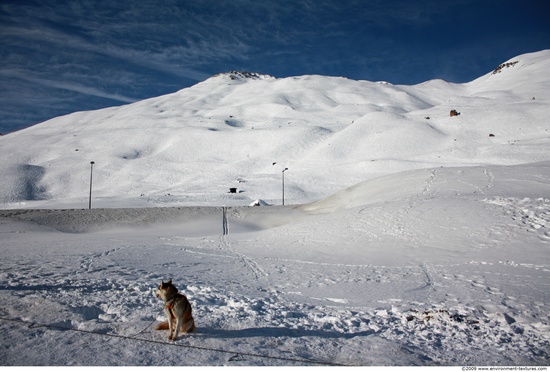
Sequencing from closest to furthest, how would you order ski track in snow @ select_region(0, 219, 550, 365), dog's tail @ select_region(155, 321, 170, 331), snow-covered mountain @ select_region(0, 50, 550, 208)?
ski track in snow @ select_region(0, 219, 550, 365)
dog's tail @ select_region(155, 321, 170, 331)
snow-covered mountain @ select_region(0, 50, 550, 208)

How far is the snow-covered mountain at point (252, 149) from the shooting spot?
182 ft

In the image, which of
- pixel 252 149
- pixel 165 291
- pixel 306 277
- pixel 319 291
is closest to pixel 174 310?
pixel 165 291

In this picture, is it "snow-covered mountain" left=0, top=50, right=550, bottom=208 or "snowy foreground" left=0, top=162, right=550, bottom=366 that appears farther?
"snow-covered mountain" left=0, top=50, right=550, bottom=208

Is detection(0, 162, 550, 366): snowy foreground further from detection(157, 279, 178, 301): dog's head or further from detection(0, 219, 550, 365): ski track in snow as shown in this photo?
detection(157, 279, 178, 301): dog's head

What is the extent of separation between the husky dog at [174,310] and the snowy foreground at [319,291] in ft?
0.54

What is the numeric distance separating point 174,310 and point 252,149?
79190 mm

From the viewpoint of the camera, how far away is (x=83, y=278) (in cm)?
924

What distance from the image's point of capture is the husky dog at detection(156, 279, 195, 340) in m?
4.87

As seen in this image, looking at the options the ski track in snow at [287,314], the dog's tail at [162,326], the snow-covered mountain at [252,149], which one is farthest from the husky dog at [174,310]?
the snow-covered mountain at [252,149]

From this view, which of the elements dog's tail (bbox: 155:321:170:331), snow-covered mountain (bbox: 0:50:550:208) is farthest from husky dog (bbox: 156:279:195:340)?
snow-covered mountain (bbox: 0:50:550:208)

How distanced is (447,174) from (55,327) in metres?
25.6

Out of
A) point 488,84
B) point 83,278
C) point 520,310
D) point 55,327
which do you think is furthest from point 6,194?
point 488,84

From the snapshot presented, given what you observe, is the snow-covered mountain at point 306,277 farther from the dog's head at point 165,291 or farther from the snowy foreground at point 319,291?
the dog's head at point 165,291

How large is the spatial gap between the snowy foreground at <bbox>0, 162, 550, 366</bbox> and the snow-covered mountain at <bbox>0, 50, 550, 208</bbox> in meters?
32.5
